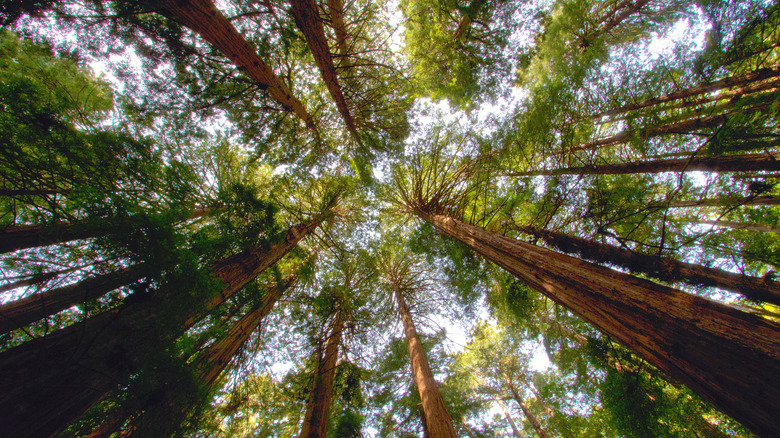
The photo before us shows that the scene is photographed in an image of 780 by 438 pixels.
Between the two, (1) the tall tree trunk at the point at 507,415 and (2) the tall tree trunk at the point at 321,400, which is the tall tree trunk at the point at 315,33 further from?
(1) the tall tree trunk at the point at 507,415

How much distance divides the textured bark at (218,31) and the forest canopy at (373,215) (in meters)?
0.03

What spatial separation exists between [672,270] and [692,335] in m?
4.08

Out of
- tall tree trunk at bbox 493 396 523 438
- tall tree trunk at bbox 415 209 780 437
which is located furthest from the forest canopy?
tall tree trunk at bbox 493 396 523 438

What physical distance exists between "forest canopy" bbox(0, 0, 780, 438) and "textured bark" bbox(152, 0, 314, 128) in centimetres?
3

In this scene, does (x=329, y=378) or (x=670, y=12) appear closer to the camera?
(x=329, y=378)

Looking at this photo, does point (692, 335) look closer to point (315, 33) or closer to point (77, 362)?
point (77, 362)

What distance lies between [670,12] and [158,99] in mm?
14084

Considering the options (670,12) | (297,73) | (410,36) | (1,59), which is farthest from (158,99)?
(670,12)

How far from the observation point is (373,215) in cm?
802

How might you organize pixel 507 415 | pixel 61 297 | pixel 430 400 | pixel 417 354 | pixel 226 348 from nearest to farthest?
pixel 61 297 < pixel 430 400 < pixel 226 348 < pixel 417 354 < pixel 507 415

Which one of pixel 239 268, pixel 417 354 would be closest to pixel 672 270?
pixel 417 354

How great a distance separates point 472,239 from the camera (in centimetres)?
440

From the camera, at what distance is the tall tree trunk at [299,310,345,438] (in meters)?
4.47

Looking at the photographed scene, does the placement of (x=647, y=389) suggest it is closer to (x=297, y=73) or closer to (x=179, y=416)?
(x=179, y=416)
